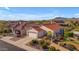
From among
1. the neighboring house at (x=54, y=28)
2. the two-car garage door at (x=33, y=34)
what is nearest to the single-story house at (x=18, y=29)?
the two-car garage door at (x=33, y=34)

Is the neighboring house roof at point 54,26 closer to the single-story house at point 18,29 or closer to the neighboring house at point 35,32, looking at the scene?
the neighboring house at point 35,32

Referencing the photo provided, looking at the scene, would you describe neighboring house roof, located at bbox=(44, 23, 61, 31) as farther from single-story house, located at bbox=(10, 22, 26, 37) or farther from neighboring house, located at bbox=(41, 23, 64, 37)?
single-story house, located at bbox=(10, 22, 26, 37)

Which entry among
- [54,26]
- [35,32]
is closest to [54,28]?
[54,26]

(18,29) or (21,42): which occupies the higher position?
(18,29)

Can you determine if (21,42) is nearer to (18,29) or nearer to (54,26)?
(18,29)

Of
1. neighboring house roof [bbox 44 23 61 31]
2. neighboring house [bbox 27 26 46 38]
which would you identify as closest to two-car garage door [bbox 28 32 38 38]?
neighboring house [bbox 27 26 46 38]

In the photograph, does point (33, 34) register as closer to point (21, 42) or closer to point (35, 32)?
point (35, 32)

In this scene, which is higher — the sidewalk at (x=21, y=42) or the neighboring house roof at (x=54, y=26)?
the neighboring house roof at (x=54, y=26)

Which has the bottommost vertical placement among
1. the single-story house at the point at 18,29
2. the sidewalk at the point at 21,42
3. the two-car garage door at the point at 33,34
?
the sidewalk at the point at 21,42
